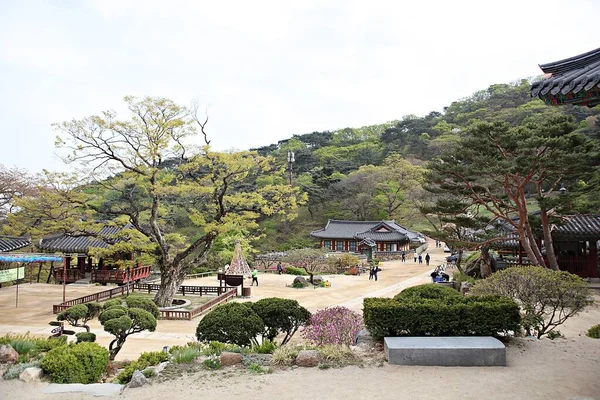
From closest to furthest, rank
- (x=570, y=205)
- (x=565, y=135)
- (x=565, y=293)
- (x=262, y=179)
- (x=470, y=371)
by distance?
(x=470, y=371) < (x=565, y=293) < (x=565, y=135) < (x=570, y=205) < (x=262, y=179)

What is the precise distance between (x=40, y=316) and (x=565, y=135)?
22988 mm

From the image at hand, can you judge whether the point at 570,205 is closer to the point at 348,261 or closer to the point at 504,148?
the point at 504,148

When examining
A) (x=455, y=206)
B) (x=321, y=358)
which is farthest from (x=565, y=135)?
(x=321, y=358)

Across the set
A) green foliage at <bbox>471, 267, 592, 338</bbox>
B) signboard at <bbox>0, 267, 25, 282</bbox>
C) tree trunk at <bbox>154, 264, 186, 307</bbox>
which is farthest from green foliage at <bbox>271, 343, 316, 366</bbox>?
signboard at <bbox>0, 267, 25, 282</bbox>

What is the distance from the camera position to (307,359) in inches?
312

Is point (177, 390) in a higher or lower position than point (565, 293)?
lower

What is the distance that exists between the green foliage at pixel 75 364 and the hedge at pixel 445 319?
17.7 ft

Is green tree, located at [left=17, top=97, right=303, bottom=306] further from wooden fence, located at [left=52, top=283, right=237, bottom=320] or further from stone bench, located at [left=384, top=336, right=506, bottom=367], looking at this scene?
stone bench, located at [left=384, top=336, right=506, bottom=367]

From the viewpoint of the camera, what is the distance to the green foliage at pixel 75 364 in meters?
7.50

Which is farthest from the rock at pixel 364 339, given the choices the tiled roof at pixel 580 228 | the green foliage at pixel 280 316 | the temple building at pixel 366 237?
the temple building at pixel 366 237

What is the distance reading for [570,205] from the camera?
19156 mm

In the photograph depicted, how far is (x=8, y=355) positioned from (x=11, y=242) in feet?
45.9

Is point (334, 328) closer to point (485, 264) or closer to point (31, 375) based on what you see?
point (31, 375)

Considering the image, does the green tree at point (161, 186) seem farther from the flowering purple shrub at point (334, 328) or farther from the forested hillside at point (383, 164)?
the forested hillside at point (383, 164)
